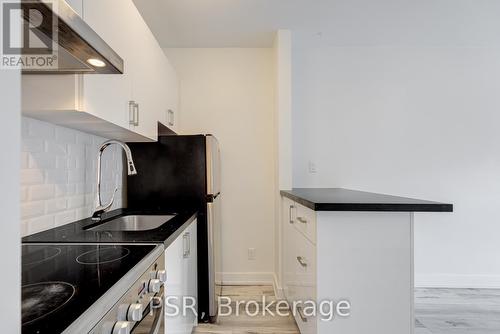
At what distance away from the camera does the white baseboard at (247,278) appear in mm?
3066

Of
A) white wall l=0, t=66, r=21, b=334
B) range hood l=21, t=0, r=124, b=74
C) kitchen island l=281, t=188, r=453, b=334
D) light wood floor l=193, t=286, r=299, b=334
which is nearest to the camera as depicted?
white wall l=0, t=66, r=21, b=334

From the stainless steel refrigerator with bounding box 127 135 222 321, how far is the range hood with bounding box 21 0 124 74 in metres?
1.19

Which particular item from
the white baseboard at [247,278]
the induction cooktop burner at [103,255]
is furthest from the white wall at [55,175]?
the white baseboard at [247,278]

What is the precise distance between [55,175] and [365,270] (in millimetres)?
1603

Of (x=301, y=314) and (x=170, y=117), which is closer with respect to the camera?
(x=301, y=314)

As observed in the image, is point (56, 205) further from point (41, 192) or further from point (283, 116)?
point (283, 116)

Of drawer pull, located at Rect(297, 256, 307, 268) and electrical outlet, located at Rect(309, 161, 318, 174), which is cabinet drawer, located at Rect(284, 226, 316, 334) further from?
electrical outlet, located at Rect(309, 161, 318, 174)

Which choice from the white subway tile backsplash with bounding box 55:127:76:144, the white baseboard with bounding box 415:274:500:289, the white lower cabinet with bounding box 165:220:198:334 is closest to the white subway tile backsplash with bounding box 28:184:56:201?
the white subway tile backsplash with bounding box 55:127:76:144

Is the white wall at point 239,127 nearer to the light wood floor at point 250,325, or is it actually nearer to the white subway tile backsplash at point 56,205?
the light wood floor at point 250,325

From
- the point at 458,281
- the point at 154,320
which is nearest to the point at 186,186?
the point at 154,320

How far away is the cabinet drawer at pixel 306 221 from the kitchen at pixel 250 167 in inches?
1.2

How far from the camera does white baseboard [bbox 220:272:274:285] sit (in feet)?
10.1

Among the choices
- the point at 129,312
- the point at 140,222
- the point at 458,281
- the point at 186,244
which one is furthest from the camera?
the point at 458,281

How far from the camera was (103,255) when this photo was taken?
1.03 meters
